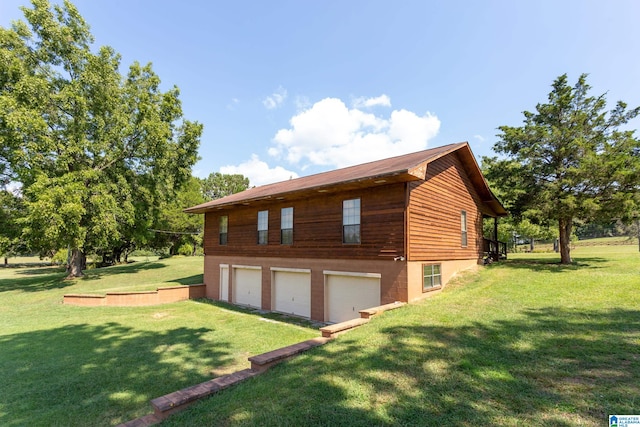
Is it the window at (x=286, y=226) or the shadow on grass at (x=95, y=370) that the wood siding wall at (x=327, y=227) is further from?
the shadow on grass at (x=95, y=370)

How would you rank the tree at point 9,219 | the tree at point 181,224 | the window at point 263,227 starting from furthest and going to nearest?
the tree at point 181,224
the tree at point 9,219
the window at point 263,227

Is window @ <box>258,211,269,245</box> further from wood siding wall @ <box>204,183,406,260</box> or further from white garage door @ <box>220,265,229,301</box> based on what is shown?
white garage door @ <box>220,265,229,301</box>

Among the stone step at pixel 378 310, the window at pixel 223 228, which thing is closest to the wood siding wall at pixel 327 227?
the window at pixel 223 228

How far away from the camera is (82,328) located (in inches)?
408

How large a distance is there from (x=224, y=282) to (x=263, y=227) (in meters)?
4.62

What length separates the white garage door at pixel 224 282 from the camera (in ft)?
54.6

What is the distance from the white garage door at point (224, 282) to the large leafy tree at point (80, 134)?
7.84m

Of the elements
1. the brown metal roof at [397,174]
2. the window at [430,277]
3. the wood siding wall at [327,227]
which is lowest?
the window at [430,277]

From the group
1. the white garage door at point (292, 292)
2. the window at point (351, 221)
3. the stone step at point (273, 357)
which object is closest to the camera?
the stone step at point (273, 357)

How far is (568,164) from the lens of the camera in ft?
48.6

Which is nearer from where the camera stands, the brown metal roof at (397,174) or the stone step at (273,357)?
the stone step at (273,357)

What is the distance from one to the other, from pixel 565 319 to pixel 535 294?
2.66m

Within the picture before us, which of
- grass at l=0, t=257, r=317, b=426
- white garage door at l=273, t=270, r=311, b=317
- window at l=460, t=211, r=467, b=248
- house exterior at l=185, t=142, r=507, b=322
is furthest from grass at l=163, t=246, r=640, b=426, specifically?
window at l=460, t=211, r=467, b=248

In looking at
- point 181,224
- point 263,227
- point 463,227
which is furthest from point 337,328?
point 181,224
